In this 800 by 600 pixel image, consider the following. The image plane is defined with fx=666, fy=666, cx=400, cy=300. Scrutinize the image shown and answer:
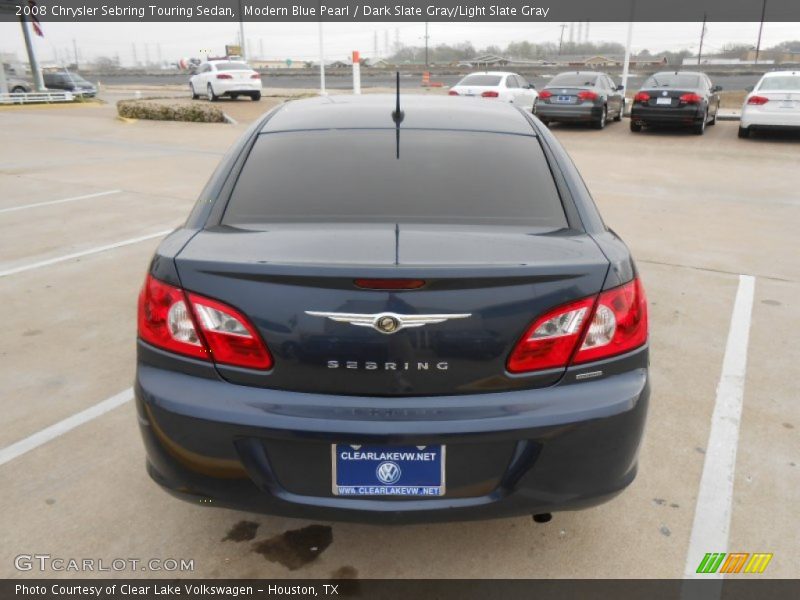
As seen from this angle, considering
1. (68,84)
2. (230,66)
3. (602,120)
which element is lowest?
(602,120)

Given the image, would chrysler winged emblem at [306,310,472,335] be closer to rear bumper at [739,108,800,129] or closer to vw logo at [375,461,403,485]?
vw logo at [375,461,403,485]

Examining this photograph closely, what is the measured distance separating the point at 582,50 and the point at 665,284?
12887cm

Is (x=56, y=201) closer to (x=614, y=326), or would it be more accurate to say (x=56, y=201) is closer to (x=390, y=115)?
(x=390, y=115)

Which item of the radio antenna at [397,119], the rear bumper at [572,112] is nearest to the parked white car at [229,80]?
the rear bumper at [572,112]

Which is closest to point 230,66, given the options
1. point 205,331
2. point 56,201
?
point 56,201

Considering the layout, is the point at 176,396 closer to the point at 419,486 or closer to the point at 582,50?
the point at 419,486

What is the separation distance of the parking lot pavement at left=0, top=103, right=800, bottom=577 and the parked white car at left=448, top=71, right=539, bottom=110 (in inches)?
375

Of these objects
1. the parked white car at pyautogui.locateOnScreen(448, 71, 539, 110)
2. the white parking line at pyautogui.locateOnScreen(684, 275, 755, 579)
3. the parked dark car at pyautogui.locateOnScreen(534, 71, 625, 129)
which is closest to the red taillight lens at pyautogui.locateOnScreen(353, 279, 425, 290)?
the white parking line at pyautogui.locateOnScreen(684, 275, 755, 579)

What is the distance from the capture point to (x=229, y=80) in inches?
974

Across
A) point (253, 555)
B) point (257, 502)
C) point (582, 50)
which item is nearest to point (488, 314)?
point (257, 502)

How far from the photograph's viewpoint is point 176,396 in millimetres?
2104

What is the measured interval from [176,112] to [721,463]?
63.5 ft

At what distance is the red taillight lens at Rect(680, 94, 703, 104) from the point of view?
15359mm

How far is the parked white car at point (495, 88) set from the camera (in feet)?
57.0
